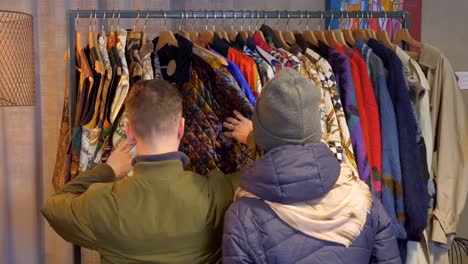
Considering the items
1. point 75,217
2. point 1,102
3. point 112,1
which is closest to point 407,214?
point 75,217

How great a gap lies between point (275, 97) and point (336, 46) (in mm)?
782

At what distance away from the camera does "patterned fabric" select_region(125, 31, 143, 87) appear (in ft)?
5.64

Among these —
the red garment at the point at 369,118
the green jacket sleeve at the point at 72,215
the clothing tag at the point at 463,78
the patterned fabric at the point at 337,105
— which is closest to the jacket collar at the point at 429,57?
the red garment at the point at 369,118

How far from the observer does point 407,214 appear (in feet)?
5.73

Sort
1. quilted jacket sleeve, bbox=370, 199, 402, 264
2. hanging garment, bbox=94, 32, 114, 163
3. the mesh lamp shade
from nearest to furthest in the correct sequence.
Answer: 1. quilted jacket sleeve, bbox=370, 199, 402, 264
2. hanging garment, bbox=94, 32, 114, 163
3. the mesh lamp shade

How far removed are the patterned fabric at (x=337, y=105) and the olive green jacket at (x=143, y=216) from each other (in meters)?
0.56

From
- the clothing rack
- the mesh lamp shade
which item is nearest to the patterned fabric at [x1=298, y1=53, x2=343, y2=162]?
the clothing rack

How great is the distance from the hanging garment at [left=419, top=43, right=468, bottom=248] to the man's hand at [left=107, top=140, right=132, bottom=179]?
3.66 feet

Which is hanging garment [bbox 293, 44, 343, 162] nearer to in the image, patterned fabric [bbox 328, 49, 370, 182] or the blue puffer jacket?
Result: patterned fabric [bbox 328, 49, 370, 182]

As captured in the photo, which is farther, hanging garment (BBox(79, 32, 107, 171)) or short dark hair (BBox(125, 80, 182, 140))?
hanging garment (BBox(79, 32, 107, 171))

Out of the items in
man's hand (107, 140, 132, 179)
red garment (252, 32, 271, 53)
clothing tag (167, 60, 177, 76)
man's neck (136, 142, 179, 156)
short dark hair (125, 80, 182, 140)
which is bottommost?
man's hand (107, 140, 132, 179)

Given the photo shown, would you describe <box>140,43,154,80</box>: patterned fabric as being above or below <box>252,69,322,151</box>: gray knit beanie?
above

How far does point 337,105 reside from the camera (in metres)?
1.75

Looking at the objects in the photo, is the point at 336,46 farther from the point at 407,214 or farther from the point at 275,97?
the point at 275,97
